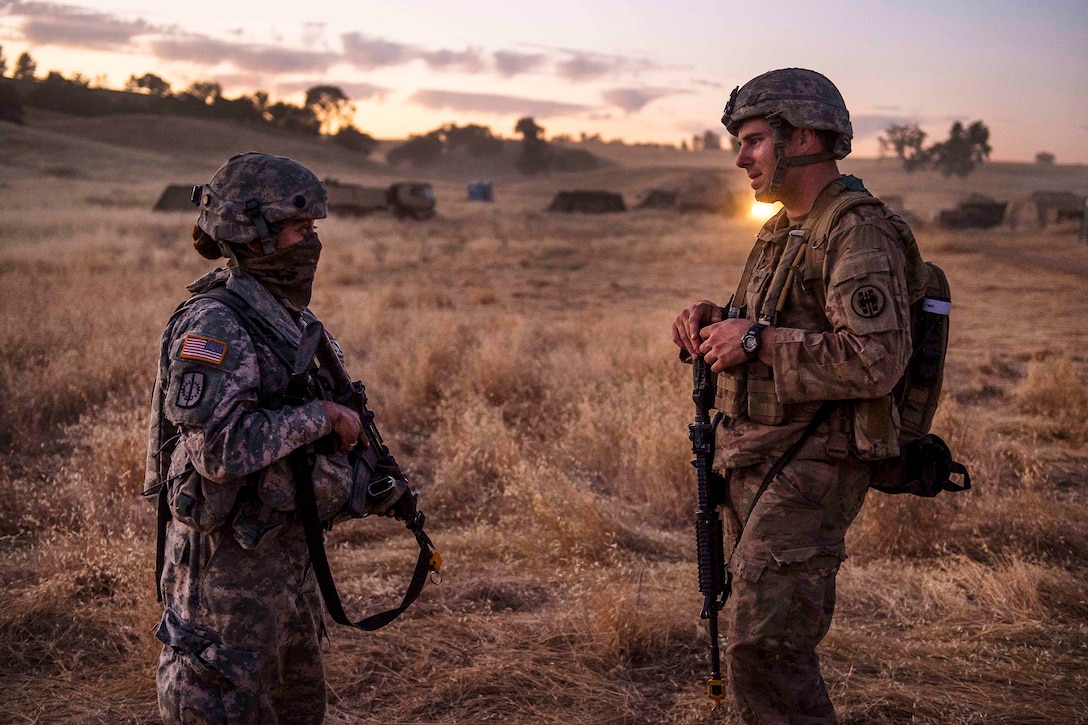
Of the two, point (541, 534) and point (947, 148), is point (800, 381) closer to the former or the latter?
point (541, 534)

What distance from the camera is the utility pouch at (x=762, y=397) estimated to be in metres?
2.66

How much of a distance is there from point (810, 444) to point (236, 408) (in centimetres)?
158

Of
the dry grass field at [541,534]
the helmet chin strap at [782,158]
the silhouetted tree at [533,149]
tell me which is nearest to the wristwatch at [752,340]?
the helmet chin strap at [782,158]

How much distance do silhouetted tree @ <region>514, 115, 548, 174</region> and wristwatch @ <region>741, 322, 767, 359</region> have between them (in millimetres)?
82802

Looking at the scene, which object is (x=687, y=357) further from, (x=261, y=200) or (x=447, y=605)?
(x=447, y=605)

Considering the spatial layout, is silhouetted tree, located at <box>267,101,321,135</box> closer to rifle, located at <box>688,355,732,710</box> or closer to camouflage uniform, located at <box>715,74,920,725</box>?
rifle, located at <box>688,355,732,710</box>

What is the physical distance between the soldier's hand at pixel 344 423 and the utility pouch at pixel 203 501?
0.90 ft

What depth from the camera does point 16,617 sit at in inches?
155

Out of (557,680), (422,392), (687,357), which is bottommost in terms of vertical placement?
(557,680)

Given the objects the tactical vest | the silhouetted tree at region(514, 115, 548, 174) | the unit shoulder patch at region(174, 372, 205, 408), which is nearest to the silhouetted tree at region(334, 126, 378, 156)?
the silhouetted tree at region(514, 115, 548, 174)

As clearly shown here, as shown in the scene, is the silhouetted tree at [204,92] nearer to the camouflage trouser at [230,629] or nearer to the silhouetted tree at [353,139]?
the silhouetted tree at [353,139]

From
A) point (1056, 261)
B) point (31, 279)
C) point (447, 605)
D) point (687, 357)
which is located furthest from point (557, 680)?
point (1056, 261)

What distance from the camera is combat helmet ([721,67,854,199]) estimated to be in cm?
266

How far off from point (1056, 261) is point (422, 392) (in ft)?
59.6
